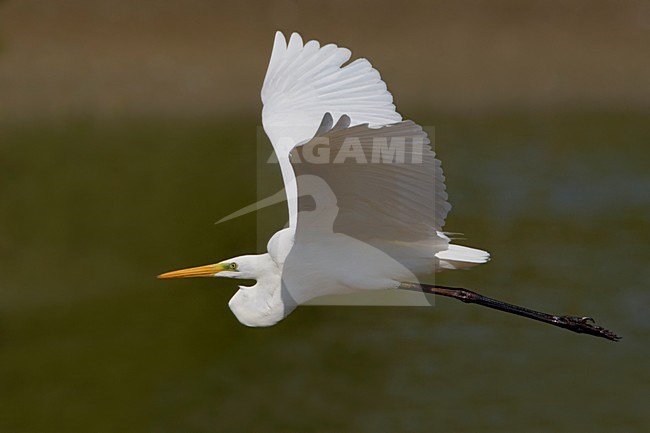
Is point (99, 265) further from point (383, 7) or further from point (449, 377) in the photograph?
point (383, 7)

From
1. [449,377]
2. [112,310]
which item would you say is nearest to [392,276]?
[449,377]

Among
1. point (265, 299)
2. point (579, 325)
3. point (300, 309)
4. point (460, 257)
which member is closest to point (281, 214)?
point (300, 309)

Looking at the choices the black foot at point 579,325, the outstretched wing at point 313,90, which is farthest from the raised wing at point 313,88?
the black foot at point 579,325

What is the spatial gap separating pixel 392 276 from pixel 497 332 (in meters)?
3.36

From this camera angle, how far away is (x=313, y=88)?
418cm

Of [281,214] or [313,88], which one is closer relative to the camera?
[313,88]

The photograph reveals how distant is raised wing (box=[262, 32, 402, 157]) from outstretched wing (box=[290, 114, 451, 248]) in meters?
0.63

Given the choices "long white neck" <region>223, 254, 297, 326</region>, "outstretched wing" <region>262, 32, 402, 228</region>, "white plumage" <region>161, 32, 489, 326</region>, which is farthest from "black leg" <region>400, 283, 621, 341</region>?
"outstretched wing" <region>262, 32, 402, 228</region>

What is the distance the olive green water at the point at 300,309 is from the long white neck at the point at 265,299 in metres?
2.41

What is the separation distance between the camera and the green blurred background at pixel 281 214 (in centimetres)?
653

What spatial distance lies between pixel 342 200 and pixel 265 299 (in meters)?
0.59

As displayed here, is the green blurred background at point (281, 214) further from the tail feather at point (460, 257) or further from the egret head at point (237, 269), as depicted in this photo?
the tail feather at point (460, 257)

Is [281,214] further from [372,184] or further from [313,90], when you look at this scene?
[372,184]

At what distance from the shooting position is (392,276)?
3.75 meters
